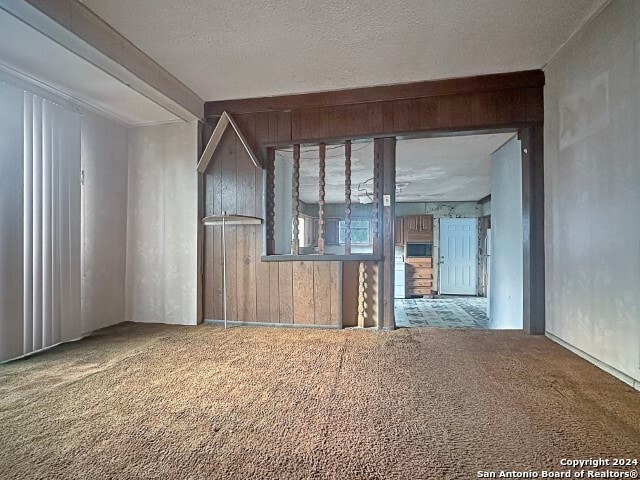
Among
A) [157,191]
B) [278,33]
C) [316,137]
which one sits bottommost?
[157,191]

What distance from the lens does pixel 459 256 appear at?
8789 millimetres

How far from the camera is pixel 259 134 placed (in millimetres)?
3260

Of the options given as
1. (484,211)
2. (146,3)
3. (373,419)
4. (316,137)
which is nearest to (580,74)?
(316,137)

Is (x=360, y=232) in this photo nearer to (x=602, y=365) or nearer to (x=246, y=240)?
(x=246, y=240)

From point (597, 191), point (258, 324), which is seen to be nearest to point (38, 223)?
point (258, 324)

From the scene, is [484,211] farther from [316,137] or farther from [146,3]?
[146,3]

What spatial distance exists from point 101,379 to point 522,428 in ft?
7.13

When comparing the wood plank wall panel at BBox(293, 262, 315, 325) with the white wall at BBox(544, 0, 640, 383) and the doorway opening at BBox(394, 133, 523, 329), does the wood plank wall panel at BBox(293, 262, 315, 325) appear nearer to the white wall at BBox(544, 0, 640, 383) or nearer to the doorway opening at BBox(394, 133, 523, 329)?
the doorway opening at BBox(394, 133, 523, 329)

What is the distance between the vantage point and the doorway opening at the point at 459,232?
3756 millimetres

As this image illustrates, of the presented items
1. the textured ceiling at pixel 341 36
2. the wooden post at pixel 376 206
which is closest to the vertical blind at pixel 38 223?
the textured ceiling at pixel 341 36

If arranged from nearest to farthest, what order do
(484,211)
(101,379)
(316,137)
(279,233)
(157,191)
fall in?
(101,379)
(316,137)
(157,191)
(279,233)
(484,211)

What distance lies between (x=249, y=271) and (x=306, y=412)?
197cm

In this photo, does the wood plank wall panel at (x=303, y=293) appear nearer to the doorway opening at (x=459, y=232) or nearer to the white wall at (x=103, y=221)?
the doorway opening at (x=459, y=232)

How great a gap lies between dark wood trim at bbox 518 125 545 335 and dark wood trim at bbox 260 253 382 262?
4.19ft
